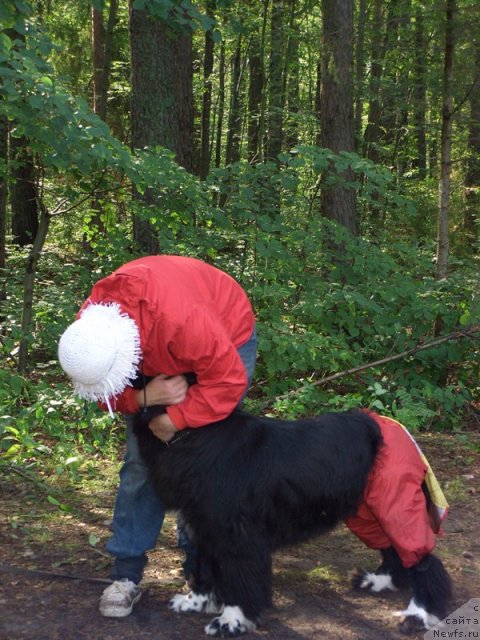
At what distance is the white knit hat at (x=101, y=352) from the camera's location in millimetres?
2473

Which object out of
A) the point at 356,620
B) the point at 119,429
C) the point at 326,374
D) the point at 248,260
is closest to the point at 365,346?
the point at 326,374

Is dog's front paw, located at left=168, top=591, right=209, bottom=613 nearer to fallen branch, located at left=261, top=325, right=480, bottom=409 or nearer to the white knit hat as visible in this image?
the white knit hat

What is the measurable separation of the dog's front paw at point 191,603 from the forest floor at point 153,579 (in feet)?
0.10

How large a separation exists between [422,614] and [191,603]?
1005 mm

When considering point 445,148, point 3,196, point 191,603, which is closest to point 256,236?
point 445,148

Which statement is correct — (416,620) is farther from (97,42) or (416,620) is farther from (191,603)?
(97,42)

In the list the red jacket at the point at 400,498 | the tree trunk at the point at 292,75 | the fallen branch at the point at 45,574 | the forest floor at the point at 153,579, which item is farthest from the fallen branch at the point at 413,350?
the tree trunk at the point at 292,75

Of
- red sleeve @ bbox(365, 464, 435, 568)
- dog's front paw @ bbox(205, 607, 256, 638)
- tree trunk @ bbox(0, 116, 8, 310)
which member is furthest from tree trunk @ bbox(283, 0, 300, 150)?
dog's front paw @ bbox(205, 607, 256, 638)

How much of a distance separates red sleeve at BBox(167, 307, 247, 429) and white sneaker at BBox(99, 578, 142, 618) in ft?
2.99

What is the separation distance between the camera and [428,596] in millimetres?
3045

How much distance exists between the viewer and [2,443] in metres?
4.80

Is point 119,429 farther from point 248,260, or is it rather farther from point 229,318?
point 229,318

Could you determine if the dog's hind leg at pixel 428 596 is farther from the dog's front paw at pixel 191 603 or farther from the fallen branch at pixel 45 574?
the fallen branch at pixel 45 574

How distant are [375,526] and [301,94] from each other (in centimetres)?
2480
